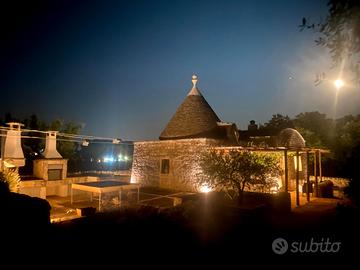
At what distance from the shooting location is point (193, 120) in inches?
760

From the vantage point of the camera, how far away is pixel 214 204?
31.6 ft

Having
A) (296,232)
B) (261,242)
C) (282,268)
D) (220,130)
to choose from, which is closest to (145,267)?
(282,268)

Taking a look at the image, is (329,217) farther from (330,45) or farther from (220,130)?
(220,130)

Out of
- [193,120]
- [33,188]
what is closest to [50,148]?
[33,188]

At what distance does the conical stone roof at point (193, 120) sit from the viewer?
18719 mm

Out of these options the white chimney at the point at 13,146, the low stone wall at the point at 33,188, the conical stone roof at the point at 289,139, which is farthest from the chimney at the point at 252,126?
the white chimney at the point at 13,146

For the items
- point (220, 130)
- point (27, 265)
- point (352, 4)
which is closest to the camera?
point (352, 4)

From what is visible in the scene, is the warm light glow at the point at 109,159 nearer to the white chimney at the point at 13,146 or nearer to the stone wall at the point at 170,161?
the stone wall at the point at 170,161

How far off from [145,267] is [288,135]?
16659 millimetres

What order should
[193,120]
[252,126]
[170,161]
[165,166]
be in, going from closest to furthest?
[170,161] → [165,166] → [193,120] → [252,126]

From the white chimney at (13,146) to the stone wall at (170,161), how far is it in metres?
7.30

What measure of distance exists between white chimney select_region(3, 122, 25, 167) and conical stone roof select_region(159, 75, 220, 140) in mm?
9119

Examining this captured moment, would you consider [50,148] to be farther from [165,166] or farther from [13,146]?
[165,166]

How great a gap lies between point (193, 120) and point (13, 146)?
11.5 m
